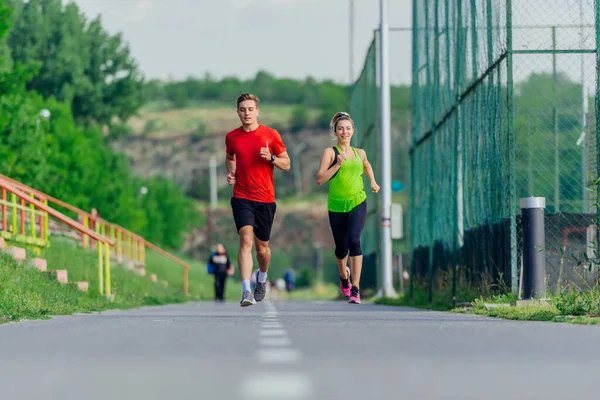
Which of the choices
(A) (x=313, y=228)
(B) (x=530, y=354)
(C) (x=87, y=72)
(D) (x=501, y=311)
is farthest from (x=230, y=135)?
(A) (x=313, y=228)

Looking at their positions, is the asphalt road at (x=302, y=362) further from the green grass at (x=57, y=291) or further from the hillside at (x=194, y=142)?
the hillside at (x=194, y=142)

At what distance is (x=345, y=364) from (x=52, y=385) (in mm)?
1915

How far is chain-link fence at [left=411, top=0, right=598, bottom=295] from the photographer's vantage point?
16922 millimetres

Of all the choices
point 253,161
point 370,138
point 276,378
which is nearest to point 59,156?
point 370,138

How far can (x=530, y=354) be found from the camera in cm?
928

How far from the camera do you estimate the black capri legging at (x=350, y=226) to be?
16.3 metres

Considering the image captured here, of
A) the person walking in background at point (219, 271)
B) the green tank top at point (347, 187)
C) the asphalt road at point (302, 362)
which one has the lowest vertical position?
the person walking in background at point (219, 271)

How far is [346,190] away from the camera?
53.0 feet

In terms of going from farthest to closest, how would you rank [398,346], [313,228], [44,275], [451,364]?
[313,228], [44,275], [398,346], [451,364]

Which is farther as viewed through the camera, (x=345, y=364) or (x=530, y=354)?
(x=530, y=354)

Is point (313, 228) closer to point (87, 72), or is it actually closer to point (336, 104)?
point (336, 104)

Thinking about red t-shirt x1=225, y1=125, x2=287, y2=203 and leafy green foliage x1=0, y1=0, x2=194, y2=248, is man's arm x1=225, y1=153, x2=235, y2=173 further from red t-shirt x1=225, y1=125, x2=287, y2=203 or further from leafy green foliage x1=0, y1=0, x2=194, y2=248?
leafy green foliage x1=0, y1=0, x2=194, y2=248

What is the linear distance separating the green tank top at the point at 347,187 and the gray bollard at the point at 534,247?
1892mm

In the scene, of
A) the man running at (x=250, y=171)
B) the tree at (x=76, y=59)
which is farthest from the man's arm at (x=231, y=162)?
the tree at (x=76, y=59)
